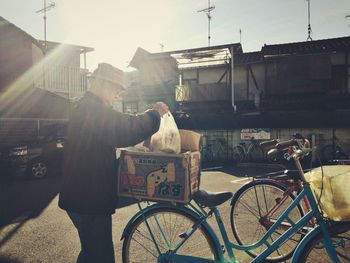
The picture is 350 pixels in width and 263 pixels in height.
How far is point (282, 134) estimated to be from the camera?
1612cm

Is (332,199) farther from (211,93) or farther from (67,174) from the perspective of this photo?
(211,93)

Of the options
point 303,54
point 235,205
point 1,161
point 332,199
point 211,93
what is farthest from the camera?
point 211,93

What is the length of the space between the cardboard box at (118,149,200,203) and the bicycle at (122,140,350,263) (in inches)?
7.0

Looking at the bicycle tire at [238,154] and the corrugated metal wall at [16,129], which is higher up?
the corrugated metal wall at [16,129]

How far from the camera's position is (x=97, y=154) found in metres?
2.37

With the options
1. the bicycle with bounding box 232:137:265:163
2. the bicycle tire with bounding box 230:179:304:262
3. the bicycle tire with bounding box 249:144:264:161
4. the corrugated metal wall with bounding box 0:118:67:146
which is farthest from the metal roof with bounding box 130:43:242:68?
the bicycle tire with bounding box 230:179:304:262

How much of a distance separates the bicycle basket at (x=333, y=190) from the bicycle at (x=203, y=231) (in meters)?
0.08

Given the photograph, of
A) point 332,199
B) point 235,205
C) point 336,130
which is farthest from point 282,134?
point 332,199

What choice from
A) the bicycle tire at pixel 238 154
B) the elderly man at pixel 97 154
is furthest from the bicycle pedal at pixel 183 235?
the bicycle tire at pixel 238 154

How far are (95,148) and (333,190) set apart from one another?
6.43 ft

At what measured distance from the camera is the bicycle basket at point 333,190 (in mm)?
2238

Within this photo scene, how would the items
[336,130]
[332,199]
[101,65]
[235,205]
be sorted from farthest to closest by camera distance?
[336,130], [235,205], [101,65], [332,199]

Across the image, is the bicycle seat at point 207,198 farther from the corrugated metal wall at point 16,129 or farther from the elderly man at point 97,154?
the corrugated metal wall at point 16,129

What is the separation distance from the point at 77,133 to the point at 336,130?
16426 millimetres
